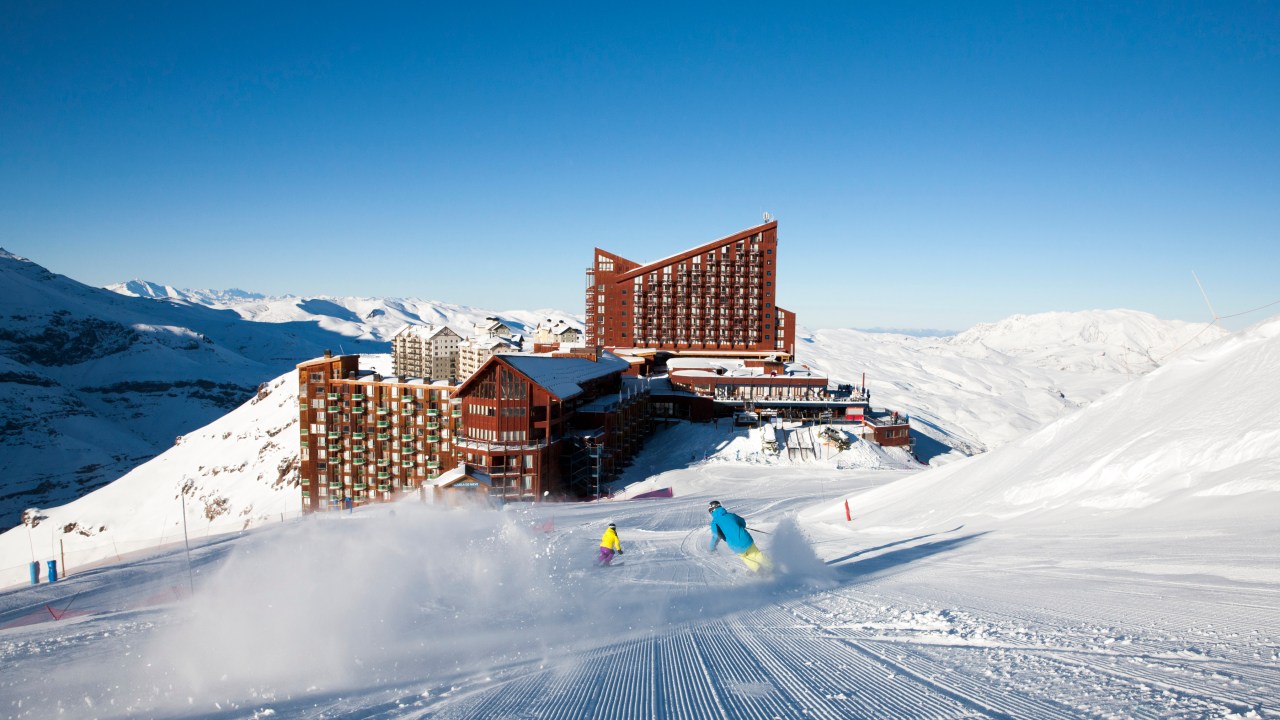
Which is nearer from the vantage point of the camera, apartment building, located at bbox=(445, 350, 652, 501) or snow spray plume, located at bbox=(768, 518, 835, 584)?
snow spray plume, located at bbox=(768, 518, 835, 584)

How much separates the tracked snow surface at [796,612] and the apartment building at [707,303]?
193 feet

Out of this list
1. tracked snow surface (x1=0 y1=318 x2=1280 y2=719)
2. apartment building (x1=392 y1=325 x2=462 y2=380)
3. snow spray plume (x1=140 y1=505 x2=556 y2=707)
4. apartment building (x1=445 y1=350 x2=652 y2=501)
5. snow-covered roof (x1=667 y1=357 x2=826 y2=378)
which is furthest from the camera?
apartment building (x1=392 y1=325 x2=462 y2=380)

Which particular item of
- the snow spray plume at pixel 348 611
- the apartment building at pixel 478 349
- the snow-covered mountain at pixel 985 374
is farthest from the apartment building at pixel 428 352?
the snow spray plume at pixel 348 611

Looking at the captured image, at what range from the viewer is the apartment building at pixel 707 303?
73.1m

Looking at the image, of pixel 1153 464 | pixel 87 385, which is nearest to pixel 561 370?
pixel 1153 464

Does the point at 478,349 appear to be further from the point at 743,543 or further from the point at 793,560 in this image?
the point at 793,560

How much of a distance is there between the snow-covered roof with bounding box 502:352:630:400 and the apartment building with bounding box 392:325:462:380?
3721 cm

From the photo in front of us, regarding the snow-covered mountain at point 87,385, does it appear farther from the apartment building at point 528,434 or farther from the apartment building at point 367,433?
the apartment building at point 528,434

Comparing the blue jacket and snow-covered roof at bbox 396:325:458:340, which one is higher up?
snow-covered roof at bbox 396:325:458:340

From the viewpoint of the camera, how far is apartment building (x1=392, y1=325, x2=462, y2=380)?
258ft

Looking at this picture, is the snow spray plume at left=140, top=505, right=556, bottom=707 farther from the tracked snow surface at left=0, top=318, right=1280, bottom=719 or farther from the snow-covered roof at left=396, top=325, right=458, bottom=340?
the snow-covered roof at left=396, top=325, right=458, bottom=340

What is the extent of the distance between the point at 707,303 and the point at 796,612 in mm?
66447

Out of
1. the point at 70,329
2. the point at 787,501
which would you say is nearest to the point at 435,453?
the point at 787,501

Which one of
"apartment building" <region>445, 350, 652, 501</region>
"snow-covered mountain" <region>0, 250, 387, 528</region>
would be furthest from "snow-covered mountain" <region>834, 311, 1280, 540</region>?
"snow-covered mountain" <region>0, 250, 387, 528</region>
